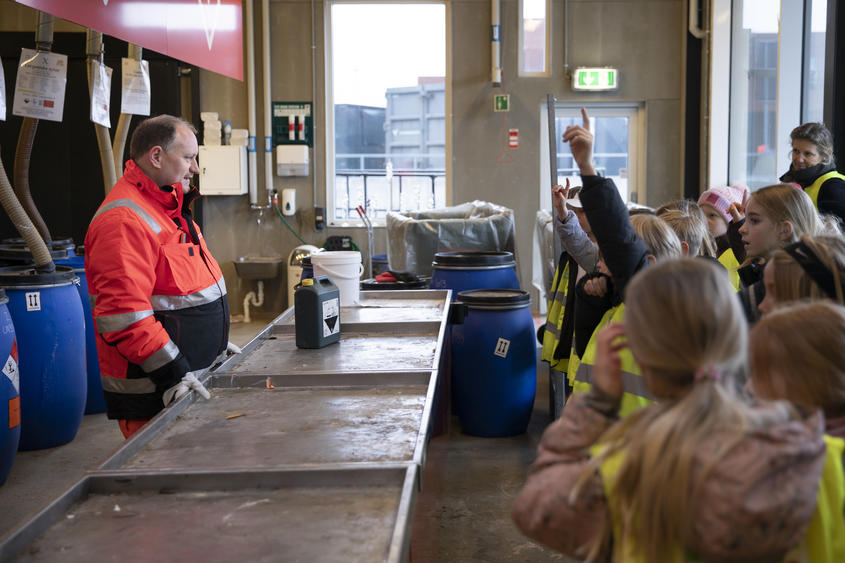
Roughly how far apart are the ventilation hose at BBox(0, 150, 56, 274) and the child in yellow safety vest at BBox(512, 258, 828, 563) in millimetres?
Answer: 3077

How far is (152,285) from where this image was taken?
238cm

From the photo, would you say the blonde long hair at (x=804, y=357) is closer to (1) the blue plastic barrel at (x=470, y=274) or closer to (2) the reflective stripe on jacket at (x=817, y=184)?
(2) the reflective stripe on jacket at (x=817, y=184)

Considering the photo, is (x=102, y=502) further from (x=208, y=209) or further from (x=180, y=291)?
(x=208, y=209)

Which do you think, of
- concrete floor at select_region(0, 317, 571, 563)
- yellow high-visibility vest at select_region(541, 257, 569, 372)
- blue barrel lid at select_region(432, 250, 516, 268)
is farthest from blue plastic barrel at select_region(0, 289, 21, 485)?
yellow high-visibility vest at select_region(541, 257, 569, 372)

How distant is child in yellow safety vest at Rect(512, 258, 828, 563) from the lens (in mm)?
1074

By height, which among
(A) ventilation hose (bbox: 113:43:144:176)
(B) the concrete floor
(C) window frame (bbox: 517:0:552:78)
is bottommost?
(B) the concrete floor

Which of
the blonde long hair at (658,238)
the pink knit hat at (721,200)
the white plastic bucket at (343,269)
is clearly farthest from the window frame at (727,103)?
the blonde long hair at (658,238)

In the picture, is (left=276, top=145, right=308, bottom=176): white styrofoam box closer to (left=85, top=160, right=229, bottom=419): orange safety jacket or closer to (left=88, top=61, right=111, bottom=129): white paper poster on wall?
(left=88, top=61, right=111, bottom=129): white paper poster on wall

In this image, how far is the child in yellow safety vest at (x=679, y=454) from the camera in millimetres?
1074

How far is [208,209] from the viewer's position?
26.2ft

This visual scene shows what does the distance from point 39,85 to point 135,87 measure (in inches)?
14.5

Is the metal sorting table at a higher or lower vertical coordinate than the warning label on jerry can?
lower

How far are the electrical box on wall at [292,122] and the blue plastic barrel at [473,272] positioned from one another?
12.0 ft

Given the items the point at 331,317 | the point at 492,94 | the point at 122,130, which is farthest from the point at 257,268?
the point at 331,317
